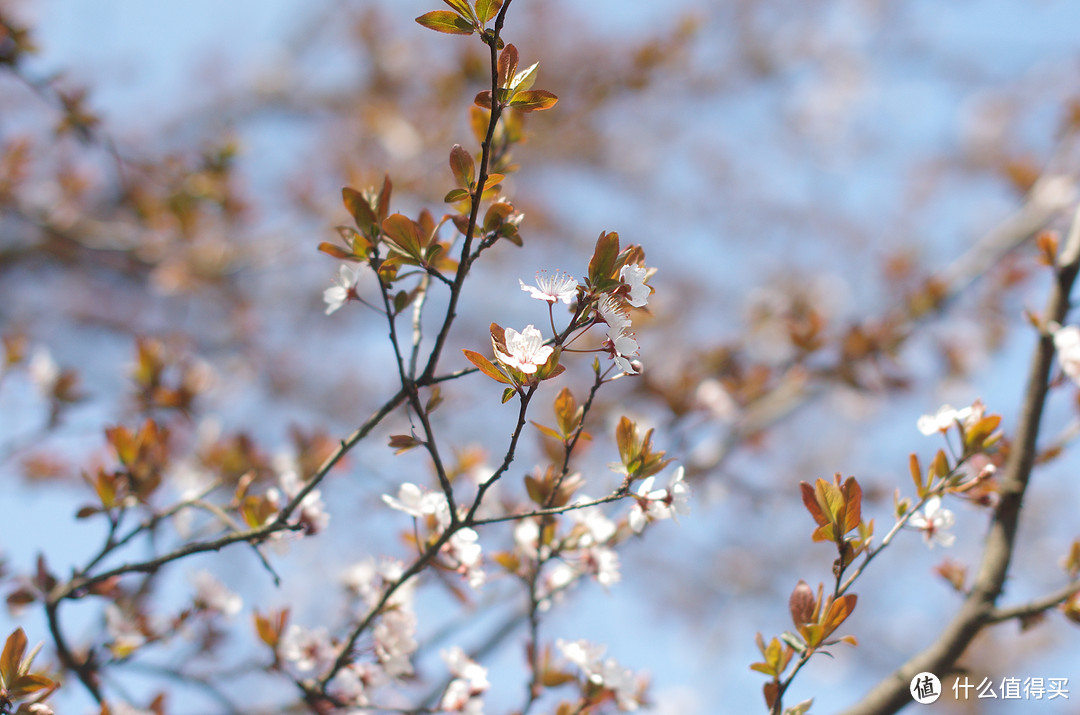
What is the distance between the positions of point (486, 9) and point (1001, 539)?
1.19 meters

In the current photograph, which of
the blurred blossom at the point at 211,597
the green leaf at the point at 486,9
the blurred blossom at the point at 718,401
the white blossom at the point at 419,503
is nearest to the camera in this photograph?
the green leaf at the point at 486,9

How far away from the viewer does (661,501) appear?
34.0 inches

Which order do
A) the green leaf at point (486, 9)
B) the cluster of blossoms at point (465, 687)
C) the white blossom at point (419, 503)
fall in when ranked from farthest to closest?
1. the cluster of blossoms at point (465, 687)
2. the white blossom at point (419, 503)
3. the green leaf at point (486, 9)

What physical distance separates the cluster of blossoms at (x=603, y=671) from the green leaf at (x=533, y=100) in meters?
0.80

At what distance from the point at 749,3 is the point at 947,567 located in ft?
19.2

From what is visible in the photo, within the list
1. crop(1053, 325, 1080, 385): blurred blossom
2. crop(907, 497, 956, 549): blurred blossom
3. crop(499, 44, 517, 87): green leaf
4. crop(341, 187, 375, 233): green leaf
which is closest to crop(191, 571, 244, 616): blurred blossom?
crop(341, 187, 375, 233): green leaf

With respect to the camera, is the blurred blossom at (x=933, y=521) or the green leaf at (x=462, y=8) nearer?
the green leaf at (x=462, y=8)

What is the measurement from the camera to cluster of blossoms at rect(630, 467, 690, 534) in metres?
0.85

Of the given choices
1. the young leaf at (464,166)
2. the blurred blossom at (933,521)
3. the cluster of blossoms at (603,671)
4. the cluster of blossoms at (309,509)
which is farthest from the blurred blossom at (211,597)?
the blurred blossom at (933,521)

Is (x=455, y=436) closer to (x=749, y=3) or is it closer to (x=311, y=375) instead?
(x=311, y=375)

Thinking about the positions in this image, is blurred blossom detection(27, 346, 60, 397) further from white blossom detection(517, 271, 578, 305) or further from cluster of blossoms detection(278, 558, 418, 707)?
white blossom detection(517, 271, 578, 305)

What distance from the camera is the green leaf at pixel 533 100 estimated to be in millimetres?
715

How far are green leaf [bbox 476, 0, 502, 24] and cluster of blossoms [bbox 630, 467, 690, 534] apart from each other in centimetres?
59

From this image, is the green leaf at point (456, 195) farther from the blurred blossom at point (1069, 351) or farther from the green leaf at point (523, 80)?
the blurred blossom at point (1069, 351)
